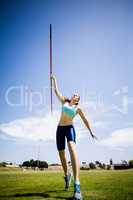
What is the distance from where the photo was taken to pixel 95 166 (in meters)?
15.3

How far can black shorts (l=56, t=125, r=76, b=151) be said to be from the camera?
3539 millimetres

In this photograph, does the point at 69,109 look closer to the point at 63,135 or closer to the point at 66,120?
the point at 66,120

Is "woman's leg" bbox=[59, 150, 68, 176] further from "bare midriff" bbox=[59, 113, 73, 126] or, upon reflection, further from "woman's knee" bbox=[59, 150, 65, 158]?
"bare midriff" bbox=[59, 113, 73, 126]

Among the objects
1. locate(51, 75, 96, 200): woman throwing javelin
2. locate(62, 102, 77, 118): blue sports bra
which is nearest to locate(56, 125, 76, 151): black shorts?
locate(51, 75, 96, 200): woman throwing javelin

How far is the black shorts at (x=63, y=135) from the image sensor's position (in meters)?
3.54

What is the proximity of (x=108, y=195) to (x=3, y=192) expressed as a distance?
1242 millimetres

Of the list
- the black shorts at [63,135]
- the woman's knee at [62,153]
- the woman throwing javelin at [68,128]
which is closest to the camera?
the woman throwing javelin at [68,128]

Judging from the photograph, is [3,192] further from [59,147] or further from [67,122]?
[67,122]

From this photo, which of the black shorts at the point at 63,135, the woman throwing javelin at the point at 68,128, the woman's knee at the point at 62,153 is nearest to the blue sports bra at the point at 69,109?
the woman throwing javelin at the point at 68,128

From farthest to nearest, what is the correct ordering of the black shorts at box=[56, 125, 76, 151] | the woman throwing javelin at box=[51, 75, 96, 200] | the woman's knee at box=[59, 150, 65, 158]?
the woman's knee at box=[59, 150, 65, 158]
the black shorts at box=[56, 125, 76, 151]
the woman throwing javelin at box=[51, 75, 96, 200]

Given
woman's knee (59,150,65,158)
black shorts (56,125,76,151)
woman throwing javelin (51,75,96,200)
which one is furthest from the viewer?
woman's knee (59,150,65,158)

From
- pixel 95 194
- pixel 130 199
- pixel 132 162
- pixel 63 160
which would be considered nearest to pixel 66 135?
pixel 63 160

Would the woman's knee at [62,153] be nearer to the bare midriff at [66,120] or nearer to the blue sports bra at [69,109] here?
the bare midriff at [66,120]

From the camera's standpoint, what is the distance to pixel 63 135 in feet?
11.9
